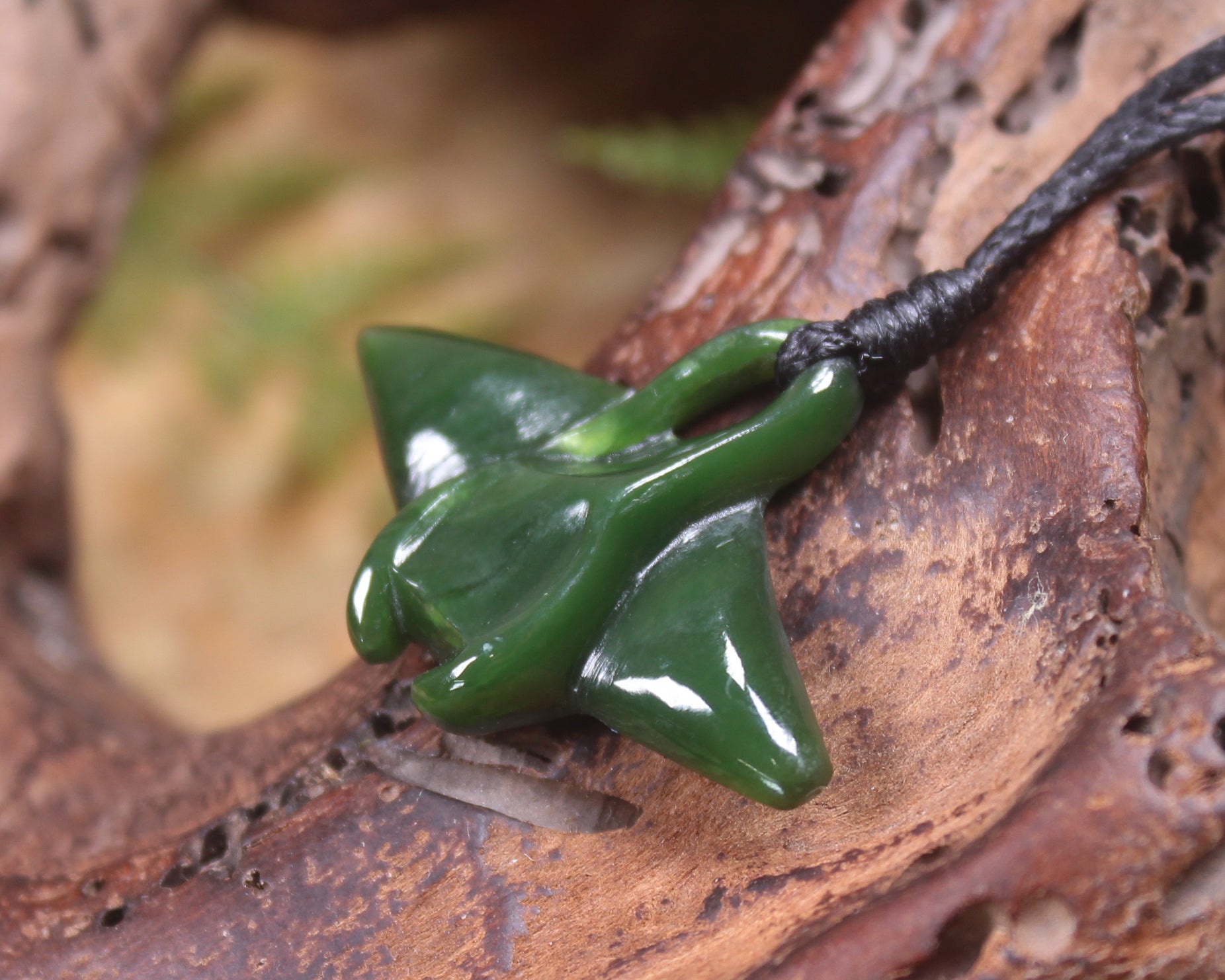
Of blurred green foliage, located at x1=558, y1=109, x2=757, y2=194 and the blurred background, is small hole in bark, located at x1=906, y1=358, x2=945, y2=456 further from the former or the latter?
the blurred background

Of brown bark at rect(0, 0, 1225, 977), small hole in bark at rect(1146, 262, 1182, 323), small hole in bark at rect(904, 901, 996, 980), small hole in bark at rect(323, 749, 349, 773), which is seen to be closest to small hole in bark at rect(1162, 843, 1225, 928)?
brown bark at rect(0, 0, 1225, 977)

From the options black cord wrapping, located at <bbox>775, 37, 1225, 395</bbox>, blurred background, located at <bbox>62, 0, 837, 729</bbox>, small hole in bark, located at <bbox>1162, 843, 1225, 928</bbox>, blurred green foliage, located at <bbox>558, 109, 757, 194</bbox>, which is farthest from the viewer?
blurred background, located at <bbox>62, 0, 837, 729</bbox>

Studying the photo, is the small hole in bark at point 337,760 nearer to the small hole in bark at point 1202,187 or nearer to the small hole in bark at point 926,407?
the small hole in bark at point 926,407

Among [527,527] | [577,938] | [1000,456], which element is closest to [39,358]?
[527,527]

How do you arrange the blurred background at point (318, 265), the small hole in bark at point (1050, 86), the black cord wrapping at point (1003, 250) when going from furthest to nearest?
the blurred background at point (318, 265), the small hole in bark at point (1050, 86), the black cord wrapping at point (1003, 250)

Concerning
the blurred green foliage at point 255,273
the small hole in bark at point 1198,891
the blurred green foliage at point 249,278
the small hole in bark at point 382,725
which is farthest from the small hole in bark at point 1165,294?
the blurred green foliage at point 249,278

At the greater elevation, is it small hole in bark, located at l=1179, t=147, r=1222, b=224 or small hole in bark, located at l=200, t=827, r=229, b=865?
small hole in bark, located at l=1179, t=147, r=1222, b=224

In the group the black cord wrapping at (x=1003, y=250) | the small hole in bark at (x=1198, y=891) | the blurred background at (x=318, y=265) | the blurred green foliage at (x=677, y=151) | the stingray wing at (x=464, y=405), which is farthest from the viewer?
the blurred background at (x=318, y=265)
